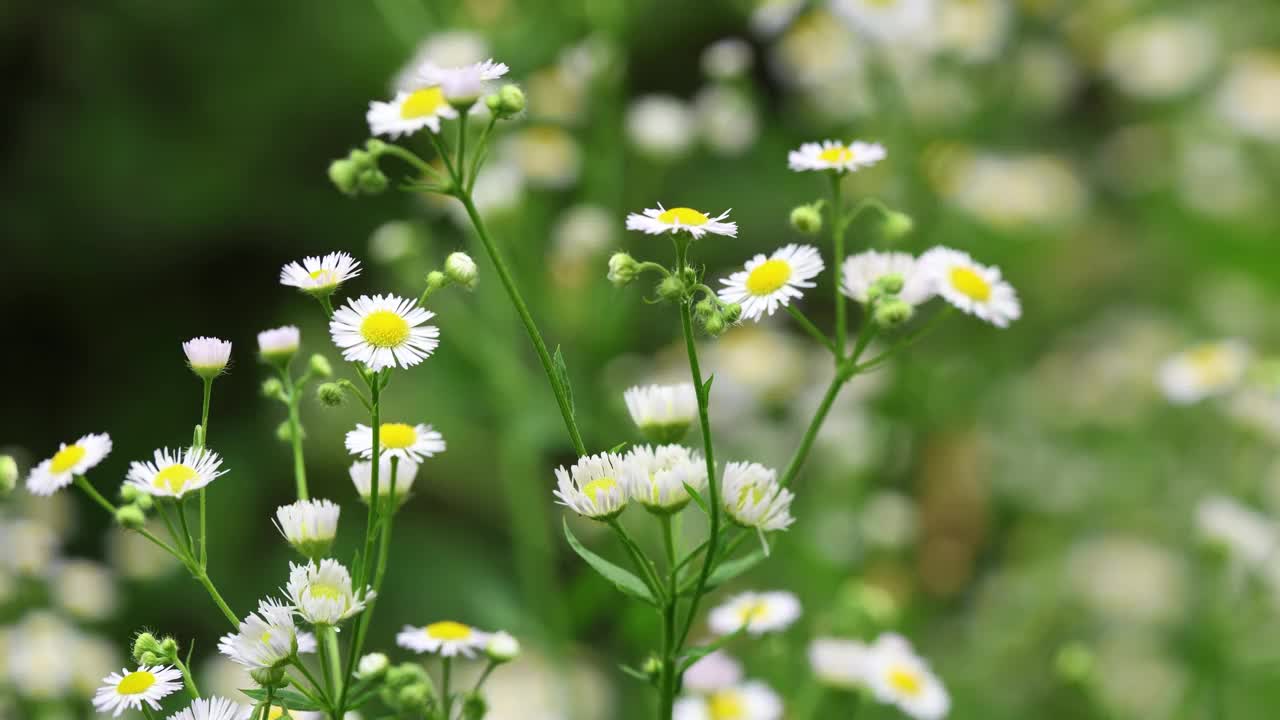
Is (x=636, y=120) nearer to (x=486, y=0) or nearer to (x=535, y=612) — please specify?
(x=486, y=0)

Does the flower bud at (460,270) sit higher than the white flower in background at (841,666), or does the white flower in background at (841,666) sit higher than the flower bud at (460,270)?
the flower bud at (460,270)

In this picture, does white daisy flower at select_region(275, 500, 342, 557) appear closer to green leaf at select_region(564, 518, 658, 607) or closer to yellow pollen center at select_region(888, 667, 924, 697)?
green leaf at select_region(564, 518, 658, 607)

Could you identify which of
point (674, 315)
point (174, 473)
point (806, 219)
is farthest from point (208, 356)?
point (674, 315)

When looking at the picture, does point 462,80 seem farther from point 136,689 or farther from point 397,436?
point 136,689

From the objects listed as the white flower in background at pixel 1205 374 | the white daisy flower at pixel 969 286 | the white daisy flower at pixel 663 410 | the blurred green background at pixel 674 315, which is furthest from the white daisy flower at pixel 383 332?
the white flower in background at pixel 1205 374

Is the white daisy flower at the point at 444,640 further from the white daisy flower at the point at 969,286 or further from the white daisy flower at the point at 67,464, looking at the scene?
the white daisy flower at the point at 969,286

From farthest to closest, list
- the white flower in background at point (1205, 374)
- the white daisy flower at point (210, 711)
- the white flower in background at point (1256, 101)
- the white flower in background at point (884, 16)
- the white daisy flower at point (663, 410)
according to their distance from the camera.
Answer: the white flower in background at point (1256, 101) < the white flower in background at point (884, 16) < the white flower in background at point (1205, 374) < the white daisy flower at point (663, 410) < the white daisy flower at point (210, 711)

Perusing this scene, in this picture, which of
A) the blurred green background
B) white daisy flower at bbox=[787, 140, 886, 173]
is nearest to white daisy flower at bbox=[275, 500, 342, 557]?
white daisy flower at bbox=[787, 140, 886, 173]
